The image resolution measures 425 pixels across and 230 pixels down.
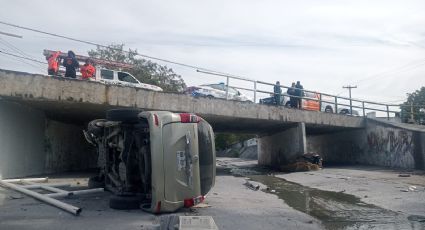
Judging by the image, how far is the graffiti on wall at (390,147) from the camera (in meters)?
17.7

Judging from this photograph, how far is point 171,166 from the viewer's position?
20.4 ft

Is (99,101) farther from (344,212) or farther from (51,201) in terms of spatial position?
(344,212)

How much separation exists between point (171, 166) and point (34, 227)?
85.7 inches

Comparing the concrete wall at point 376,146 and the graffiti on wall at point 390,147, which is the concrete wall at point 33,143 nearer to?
the concrete wall at point 376,146

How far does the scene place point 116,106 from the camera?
1322 cm

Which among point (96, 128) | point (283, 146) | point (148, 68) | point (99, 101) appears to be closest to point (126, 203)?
point (96, 128)

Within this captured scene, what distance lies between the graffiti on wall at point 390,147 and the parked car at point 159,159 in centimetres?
1396

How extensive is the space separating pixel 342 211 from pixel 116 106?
8.64m

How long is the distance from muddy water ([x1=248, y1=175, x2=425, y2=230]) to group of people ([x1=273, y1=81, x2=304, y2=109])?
8.98 meters

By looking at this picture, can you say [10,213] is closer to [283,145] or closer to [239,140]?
[283,145]

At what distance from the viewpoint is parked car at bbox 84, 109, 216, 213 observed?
6.16m

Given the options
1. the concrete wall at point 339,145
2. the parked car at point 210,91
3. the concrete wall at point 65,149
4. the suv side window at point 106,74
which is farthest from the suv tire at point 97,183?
the concrete wall at point 339,145

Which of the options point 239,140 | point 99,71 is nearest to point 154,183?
point 99,71

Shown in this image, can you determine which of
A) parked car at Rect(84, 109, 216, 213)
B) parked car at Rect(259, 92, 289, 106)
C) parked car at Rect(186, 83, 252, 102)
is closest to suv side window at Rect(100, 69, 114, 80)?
parked car at Rect(186, 83, 252, 102)
